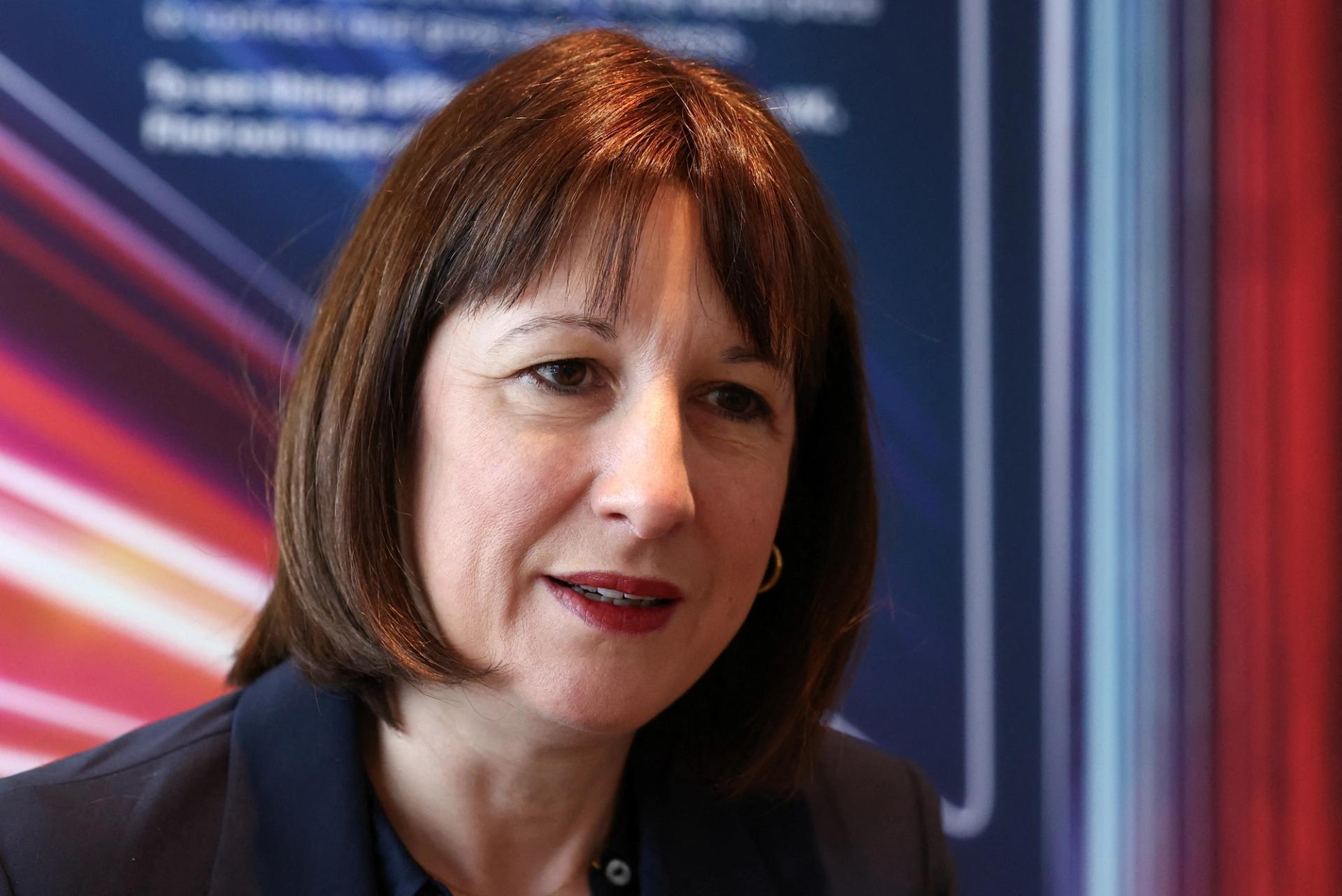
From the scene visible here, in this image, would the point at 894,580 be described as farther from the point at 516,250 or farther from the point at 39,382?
the point at 39,382

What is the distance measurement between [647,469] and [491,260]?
0.75ft

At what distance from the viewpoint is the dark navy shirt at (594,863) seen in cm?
119

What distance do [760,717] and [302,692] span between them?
1.66 ft

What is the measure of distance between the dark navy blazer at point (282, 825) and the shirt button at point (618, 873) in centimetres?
2

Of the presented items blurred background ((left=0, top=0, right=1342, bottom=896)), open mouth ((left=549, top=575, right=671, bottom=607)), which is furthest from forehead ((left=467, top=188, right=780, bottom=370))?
blurred background ((left=0, top=0, right=1342, bottom=896))

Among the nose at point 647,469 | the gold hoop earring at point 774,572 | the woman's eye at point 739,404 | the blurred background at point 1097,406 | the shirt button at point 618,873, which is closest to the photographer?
the nose at point 647,469

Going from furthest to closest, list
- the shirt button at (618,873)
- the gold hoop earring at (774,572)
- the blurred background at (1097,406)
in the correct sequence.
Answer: the blurred background at (1097,406) < the gold hoop earring at (774,572) < the shirt button at (618,873)

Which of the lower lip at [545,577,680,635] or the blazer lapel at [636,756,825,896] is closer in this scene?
the lower lip at [545,577,680,635]

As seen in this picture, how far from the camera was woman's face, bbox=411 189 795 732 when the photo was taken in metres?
1.08

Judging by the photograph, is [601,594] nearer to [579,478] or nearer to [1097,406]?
[579,478]

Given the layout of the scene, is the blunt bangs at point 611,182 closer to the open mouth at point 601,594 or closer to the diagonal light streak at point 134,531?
the open mouth at point 601,594

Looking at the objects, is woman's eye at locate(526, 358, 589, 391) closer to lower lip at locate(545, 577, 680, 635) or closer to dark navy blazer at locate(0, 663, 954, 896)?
lower lip at locate(545, 577, 680, 635)

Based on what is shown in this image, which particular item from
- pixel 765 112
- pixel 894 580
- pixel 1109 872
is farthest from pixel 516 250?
pixel 1109 872

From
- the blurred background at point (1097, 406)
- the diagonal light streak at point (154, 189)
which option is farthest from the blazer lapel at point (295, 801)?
the blurred background at point (1097, 406)
